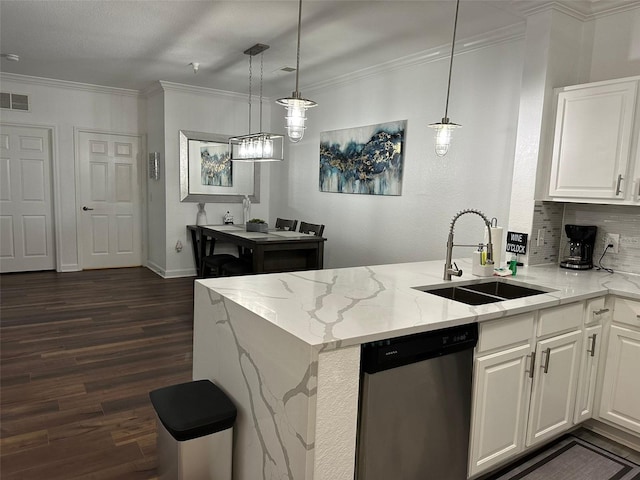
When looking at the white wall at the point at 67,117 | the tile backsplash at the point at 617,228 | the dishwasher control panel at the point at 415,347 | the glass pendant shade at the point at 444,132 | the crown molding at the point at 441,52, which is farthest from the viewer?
the white wall at the point at 67,117

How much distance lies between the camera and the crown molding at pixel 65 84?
18.6ft

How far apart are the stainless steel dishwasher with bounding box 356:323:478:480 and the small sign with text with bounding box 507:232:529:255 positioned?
1.46 meters

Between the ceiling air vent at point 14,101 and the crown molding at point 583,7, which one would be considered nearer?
the crown molding at point 583,7

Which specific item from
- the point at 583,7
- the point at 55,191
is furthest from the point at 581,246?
the point at 55,191

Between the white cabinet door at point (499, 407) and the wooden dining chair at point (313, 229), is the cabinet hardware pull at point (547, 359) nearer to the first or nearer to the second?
the white cabinet door at point (499, 407)

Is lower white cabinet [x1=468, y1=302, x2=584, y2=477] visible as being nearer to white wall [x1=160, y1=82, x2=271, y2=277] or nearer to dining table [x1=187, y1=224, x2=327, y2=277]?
dining table [x1=187, y1=224, x2=327, y2=277]

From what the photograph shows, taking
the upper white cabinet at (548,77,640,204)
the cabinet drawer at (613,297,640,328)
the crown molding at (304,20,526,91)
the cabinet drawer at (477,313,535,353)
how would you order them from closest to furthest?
1. the cabinet drawer at (477,313,535,353)
2. the cabinet drawer at (613,297,640,328)
3. the upper white cabinet at (548,77,640,204)
4. the crown molding at (304,20,526,91)

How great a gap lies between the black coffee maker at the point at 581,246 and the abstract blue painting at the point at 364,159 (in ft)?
6.01

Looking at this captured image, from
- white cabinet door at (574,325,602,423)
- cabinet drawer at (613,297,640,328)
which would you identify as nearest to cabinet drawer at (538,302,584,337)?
white cabinet door at (574,325,602,423)

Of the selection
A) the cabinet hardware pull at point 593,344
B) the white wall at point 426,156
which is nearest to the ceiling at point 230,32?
the white wall at point 426,156

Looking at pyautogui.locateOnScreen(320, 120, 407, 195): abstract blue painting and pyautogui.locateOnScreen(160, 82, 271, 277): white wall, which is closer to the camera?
pyautogui.locateOnScreen(320, 120, 407, 195): abstract blue painting

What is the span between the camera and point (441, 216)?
164 inches

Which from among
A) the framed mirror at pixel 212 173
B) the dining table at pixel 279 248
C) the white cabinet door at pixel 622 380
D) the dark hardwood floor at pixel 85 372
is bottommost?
the dark hardwood floor at pixel 85 372

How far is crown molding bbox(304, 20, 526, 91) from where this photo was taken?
139 inches
